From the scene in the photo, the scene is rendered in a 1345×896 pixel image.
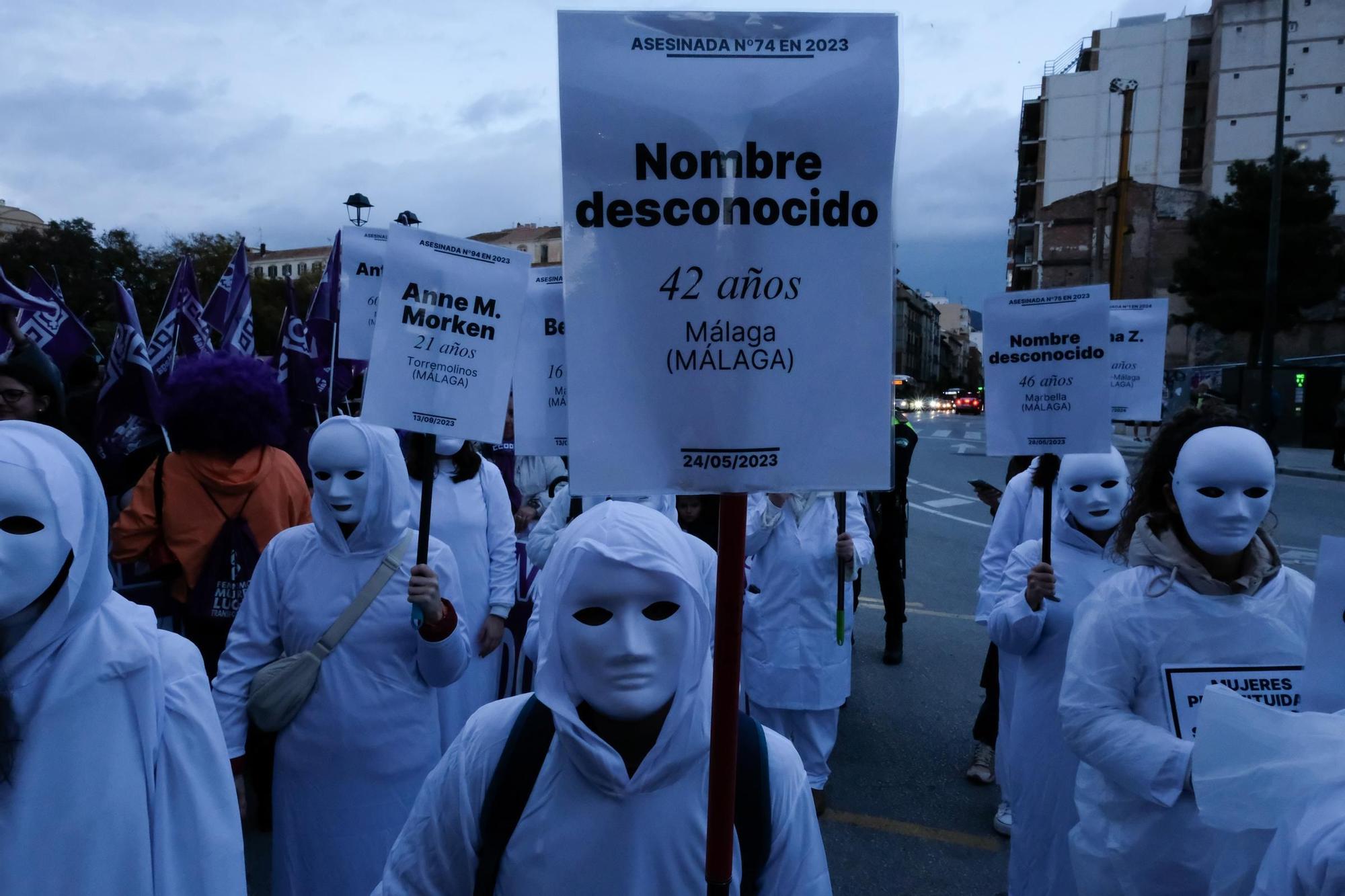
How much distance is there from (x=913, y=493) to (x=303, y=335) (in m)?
12.4

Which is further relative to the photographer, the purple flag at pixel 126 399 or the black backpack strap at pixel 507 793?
the purple flag at pixel 126 399

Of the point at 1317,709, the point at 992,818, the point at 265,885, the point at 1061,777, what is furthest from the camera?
the point at 992,818

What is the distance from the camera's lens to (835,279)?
1.34 m

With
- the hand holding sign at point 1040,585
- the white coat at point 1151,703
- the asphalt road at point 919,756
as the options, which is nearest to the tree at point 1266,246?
the asphalt road at point 919,756

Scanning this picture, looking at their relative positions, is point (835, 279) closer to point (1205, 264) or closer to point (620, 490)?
point (620, 490)

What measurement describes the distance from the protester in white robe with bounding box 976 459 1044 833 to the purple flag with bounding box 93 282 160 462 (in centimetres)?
421

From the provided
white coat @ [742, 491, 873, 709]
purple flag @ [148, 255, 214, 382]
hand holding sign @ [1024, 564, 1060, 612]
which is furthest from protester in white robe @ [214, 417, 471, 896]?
purple flag @ [148, 255, 214, 382]

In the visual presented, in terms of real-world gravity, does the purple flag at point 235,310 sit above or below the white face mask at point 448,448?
above

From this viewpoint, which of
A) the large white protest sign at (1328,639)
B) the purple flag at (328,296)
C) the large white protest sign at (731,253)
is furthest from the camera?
the purple flag at (328,296)

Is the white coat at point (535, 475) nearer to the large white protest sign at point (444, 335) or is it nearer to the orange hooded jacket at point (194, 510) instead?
the orange hooded jacket at point (194, 510)

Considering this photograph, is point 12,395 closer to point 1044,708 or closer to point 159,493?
point 159,493

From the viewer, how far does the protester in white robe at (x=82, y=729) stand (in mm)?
1603

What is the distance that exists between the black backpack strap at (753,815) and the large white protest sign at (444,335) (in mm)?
1536

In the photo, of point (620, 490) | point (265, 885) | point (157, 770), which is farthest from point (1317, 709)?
point (265, 885)
